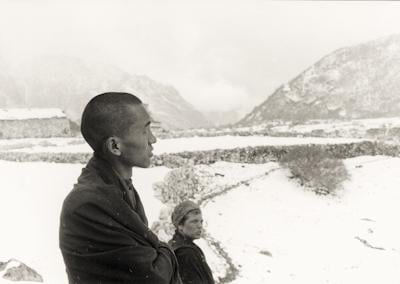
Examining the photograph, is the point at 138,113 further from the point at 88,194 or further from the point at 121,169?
the point at 88,194

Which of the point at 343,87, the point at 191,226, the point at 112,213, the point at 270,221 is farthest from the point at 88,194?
the point at 343,87

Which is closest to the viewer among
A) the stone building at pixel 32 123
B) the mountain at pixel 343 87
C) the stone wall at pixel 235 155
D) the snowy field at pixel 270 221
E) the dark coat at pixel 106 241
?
the dark coat at pixel 106 241

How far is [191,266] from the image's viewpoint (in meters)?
3.04

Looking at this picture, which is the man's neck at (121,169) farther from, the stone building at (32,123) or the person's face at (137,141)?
the stone building at (32,123)

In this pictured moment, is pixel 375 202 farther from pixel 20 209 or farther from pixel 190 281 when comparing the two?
pixel 190 281

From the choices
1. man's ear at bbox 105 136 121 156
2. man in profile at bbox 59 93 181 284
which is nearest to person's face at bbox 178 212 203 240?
man in profile at bbox 59 93 181 284

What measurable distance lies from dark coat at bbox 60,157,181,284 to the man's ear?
0.43 feet

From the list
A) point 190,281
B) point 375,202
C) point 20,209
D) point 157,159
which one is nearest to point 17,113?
point 157,159

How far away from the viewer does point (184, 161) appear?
17.2 metres

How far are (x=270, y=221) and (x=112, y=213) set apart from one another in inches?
483

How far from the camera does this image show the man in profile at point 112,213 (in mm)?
1312

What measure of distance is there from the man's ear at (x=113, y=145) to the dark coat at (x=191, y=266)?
1.73m

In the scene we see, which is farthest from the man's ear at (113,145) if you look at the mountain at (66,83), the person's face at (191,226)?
the mountain at (66,83)

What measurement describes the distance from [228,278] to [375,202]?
313 inches
